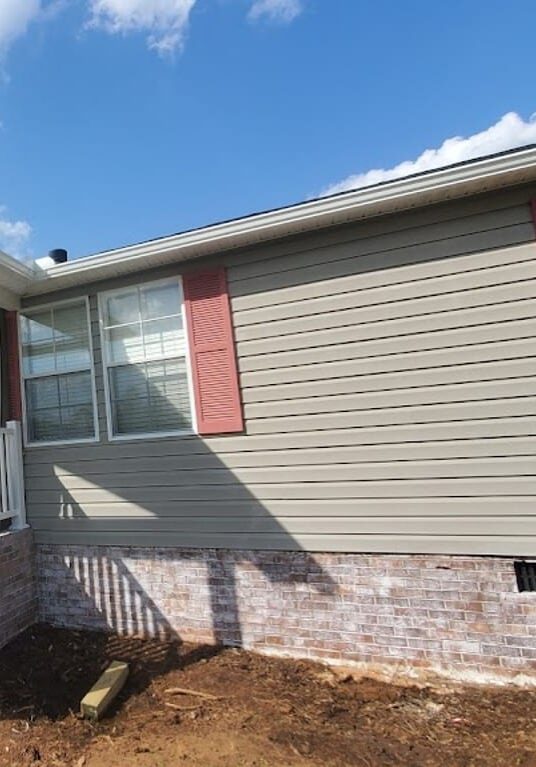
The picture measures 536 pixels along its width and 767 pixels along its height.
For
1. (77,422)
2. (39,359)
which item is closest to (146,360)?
(77,422)

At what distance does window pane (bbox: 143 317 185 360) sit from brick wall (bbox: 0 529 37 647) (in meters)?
2.07

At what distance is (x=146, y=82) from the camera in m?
6.69

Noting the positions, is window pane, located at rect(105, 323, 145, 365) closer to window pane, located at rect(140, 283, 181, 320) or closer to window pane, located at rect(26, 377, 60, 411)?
window pane, located at rect(140, 283, 181, 320)

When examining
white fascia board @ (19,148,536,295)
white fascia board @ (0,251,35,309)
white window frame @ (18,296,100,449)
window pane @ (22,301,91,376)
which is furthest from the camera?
window pane @ (22,301,91,376)

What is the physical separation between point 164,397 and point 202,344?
61 centimetres

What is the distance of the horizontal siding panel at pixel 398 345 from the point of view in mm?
3233

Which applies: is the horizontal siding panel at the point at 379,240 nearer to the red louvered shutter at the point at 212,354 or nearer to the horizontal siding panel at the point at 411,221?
the horizontal siding panel at the point at 411,221

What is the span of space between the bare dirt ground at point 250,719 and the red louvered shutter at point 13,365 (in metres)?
2.24

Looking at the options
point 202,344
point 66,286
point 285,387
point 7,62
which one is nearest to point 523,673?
point 285,387

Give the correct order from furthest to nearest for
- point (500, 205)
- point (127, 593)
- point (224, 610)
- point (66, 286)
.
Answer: point (66, 286)
point (127, 593)
point (224, 610)
point (500, 205)

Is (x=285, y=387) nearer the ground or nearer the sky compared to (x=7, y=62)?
nearer the ground

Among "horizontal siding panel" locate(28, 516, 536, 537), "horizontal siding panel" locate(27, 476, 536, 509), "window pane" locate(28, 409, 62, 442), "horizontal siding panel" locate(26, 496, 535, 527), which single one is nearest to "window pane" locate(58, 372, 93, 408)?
"window pane" locate(28, 409, 62, 442)

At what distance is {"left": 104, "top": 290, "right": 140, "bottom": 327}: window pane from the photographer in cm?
432

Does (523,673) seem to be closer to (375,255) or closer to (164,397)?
(375,255)
